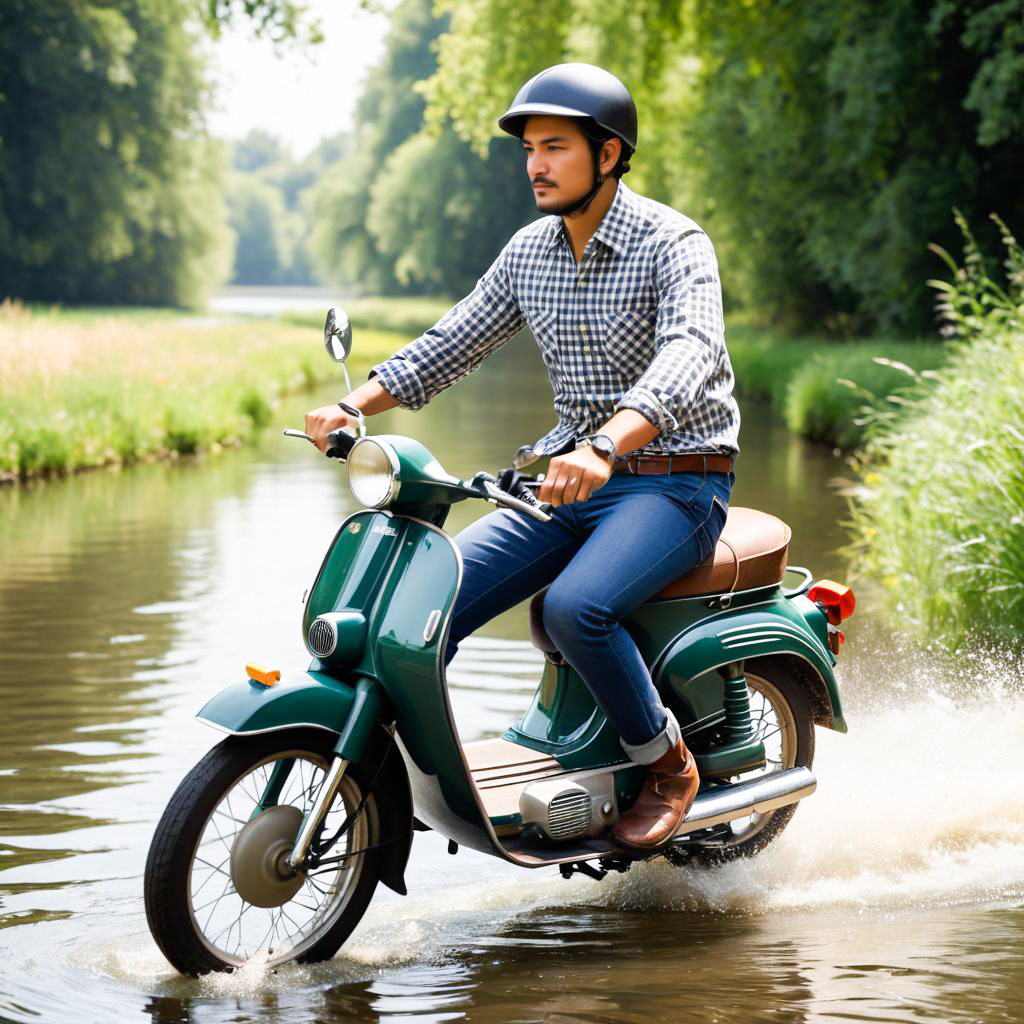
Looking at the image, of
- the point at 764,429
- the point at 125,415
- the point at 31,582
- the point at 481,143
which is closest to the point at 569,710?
the point at 31,582

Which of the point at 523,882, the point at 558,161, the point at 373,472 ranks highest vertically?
the point at 558,161

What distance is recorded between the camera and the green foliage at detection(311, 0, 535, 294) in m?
60.0

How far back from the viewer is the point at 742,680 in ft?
14.7

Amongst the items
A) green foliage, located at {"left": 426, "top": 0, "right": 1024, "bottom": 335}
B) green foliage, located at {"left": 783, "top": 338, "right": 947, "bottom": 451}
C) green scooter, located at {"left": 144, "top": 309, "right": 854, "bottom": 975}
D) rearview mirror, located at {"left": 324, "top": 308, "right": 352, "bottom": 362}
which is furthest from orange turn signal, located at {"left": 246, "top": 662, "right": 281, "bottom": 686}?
green foliage, located at {"left": 426, "top": 0, "right": 1024, "bottom": 335}

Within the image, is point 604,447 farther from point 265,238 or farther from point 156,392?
point 265,238

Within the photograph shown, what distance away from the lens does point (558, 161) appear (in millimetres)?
4082

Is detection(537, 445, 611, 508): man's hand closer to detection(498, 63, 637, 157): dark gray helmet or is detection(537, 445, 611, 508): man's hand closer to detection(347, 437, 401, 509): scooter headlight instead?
detection(347, 437, 401, 509): scooter headlight

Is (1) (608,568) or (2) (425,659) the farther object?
(1) (608,568)

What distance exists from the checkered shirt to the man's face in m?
0.11

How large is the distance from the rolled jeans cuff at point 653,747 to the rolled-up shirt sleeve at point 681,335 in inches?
29.5

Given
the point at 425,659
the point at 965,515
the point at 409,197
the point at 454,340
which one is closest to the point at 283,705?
the point at 425,659

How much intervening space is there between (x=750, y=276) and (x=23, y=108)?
27.0 meters

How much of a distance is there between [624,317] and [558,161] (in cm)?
40

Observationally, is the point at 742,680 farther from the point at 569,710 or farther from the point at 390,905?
the point at 390,905
